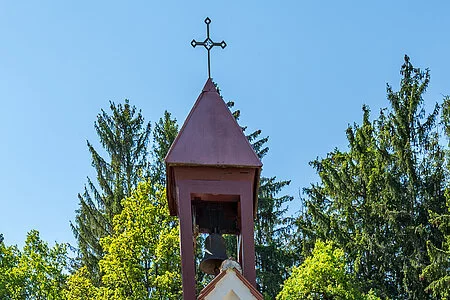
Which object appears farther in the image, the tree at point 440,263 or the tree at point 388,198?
the tree at point 388,198

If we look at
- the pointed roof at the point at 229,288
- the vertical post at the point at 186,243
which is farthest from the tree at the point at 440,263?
the pointed roof at the point at 229,288

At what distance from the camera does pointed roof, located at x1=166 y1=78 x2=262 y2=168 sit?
8.59 m

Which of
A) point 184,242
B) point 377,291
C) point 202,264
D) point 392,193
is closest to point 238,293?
point 184,242

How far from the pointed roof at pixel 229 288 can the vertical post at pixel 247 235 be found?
21.2 inches

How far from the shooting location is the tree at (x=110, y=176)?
3334 centimetres

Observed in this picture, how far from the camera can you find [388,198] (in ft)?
107

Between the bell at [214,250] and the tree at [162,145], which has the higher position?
the tree at [162,145]

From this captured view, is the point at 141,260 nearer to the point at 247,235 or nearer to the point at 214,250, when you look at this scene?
the point at 214,250

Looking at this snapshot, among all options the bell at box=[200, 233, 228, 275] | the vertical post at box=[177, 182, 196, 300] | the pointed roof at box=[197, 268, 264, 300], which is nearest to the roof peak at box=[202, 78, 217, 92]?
the vertical post at box=[177, 182, 196, 300]

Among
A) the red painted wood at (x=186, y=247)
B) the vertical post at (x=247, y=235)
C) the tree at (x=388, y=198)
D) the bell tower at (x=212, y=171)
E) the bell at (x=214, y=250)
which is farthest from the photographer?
the tree at (x=388, y=198)

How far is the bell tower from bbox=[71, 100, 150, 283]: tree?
78.2 ft

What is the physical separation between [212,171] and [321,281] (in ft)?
59.8

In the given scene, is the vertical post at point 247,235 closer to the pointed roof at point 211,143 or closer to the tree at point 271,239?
the pointed roof at point 211,143

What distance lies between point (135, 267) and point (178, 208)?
17.6 m
